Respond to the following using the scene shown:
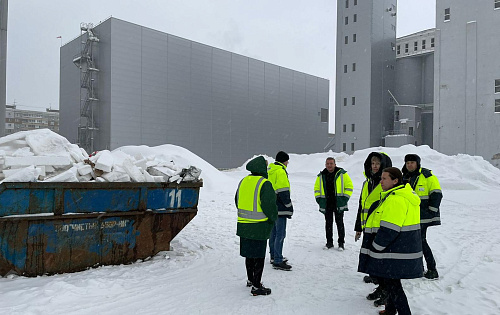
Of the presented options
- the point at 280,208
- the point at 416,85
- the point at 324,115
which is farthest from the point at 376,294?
the point at 324,115

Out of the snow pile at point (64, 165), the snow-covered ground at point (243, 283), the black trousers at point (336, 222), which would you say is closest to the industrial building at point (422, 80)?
the snow-covered ground at point (243, 283)

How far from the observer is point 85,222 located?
563 centimetres

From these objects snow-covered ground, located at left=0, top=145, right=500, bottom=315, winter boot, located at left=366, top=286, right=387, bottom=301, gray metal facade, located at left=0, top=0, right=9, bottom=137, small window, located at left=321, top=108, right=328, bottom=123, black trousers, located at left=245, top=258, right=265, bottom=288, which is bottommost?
snow-covered ground, located at left=0, top=145, right=500, bottom=315

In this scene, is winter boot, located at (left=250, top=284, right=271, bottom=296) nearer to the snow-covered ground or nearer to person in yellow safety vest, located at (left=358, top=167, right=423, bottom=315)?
the snow-covered ground

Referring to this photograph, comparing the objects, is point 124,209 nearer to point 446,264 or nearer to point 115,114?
point 446,264

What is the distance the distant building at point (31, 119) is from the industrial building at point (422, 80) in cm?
7239

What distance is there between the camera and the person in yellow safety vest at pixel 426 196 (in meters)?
5.20

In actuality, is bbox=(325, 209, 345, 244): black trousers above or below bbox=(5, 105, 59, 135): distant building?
below

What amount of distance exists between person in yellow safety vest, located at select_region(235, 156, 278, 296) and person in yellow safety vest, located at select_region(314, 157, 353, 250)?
2.60m

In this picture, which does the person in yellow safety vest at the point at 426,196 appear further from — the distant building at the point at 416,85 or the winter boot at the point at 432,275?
the distant building at the point at 416,85

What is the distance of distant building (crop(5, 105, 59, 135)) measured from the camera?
88.1 metres

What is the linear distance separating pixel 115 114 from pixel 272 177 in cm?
2626

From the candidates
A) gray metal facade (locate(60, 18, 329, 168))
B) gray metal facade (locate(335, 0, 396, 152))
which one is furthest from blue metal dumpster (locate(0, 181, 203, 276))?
gray metal facade (locate(335, 0, 396, 152))

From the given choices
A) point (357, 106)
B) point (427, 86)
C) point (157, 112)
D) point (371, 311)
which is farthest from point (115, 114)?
point (427, 86)
